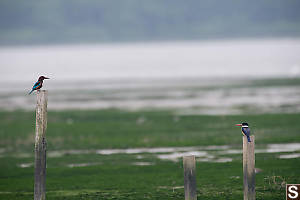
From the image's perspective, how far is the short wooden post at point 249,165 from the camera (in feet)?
58.1

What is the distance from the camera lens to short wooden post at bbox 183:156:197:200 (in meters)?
17.8

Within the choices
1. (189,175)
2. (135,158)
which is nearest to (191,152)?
(135,158)

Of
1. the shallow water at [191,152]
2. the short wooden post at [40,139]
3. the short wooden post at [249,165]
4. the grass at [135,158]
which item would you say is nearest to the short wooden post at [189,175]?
the short wooden post at [249,165]

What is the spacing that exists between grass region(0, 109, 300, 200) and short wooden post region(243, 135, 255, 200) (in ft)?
7.93

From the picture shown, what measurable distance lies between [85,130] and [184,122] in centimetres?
557

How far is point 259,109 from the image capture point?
43656 millimetres

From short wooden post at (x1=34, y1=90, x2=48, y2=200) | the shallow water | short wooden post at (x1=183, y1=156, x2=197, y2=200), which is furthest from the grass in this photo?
short wooden post at (x1=34, y1=90, x2=48, y2=200)

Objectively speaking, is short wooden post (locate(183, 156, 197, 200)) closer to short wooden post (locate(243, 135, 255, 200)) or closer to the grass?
short wooden post (locate(243, 135, 255, 200))

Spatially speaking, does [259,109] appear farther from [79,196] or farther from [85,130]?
[79,196]

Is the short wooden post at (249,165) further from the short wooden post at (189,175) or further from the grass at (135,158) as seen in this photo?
the grass at (135,158)

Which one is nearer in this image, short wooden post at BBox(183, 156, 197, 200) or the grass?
short wooden post at BBox(183, 156, 197, 200)

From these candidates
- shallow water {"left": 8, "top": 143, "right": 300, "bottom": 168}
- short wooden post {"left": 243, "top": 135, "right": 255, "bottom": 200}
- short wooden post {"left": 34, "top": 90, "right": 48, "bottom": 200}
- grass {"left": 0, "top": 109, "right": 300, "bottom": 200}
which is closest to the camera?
short wooden post {"left": 243, "top": 135, "right": 255, "bottom": 200}

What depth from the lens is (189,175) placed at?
1788cm

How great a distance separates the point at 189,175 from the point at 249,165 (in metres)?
1.54
